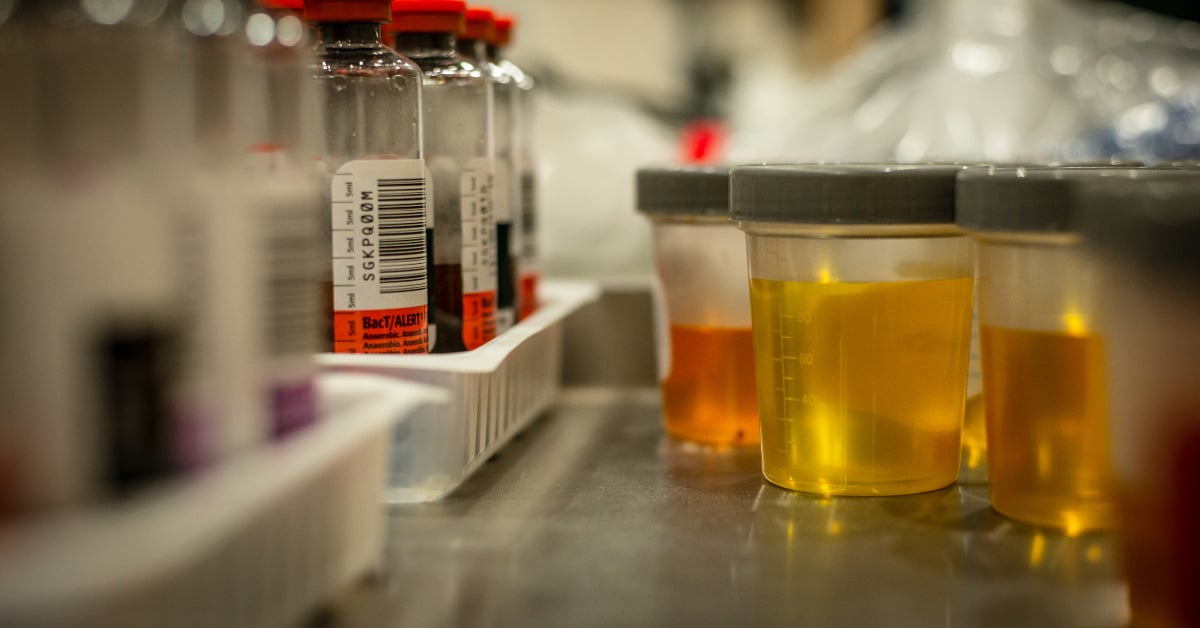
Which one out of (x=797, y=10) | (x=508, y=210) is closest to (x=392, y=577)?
(x=508, y=210)

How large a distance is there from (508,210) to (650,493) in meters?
0.30

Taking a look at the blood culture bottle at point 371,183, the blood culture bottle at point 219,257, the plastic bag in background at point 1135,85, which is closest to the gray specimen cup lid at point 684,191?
the blood culture bottle at point 371,183

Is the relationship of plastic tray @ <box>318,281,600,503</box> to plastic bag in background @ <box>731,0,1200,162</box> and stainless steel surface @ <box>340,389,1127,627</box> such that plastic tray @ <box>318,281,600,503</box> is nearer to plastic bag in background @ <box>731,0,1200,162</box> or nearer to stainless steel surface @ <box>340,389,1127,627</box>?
stainless steel surface @ <box>340,389,1127,627</box>

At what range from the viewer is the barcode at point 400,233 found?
785 mm

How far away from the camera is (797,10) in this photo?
7.91 ft

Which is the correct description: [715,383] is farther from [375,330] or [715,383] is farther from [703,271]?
[375,330]

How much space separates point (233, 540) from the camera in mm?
458

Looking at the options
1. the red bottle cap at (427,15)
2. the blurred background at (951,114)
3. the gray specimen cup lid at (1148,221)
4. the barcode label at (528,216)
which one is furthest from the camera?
the blurred background at (951,114)

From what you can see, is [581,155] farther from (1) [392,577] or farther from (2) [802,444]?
(1) [392,577]

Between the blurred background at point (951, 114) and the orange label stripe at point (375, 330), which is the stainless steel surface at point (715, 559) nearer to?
the orange label stripe at point (375, 330)

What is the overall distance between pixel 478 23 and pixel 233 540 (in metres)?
0.63

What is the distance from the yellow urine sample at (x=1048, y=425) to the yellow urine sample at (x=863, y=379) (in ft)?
0.15

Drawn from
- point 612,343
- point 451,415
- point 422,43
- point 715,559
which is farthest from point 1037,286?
point 612,343

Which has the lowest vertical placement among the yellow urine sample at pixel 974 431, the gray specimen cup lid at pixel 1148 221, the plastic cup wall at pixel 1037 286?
the yellow urine sample at pixel 974 431
